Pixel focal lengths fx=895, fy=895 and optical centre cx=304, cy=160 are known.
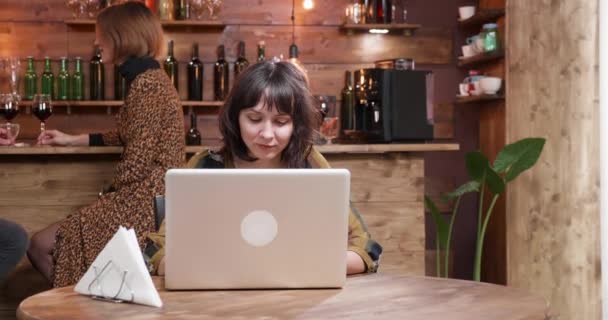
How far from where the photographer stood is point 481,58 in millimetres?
4660

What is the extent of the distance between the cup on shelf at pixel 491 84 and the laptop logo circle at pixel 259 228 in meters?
3.16

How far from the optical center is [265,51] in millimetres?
5125

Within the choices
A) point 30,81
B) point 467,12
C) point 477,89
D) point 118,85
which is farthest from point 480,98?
point 30,81

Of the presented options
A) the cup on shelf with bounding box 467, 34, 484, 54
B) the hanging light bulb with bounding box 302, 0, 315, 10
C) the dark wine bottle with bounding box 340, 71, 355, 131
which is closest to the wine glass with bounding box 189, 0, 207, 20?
the hanging light bulb with bounding box 302, 0, 315, 10

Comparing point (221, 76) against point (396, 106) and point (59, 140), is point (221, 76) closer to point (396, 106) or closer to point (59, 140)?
point (396, 106)

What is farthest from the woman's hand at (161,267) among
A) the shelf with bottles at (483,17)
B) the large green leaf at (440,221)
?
the shelf with bottles at (483,17)

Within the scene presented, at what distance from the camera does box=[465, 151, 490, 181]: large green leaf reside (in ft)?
13.0

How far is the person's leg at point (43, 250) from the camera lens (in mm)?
3457

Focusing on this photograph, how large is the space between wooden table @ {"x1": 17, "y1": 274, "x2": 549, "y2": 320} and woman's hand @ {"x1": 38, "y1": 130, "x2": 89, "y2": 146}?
2.01 m

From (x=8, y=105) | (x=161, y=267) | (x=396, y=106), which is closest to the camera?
(x=161, y=267)

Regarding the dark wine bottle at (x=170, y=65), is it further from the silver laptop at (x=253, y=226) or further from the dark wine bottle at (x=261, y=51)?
the silver laptop at (x=253, y=226)

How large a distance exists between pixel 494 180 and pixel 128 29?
1.73 m

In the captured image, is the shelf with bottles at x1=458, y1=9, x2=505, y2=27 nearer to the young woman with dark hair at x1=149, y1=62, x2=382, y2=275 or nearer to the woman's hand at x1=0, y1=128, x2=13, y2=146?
the woman's hand at x1=0, y1=128, x2=13, y2=146

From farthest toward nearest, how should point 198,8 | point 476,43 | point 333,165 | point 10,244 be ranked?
point 198,8 < point 476,43 < point 333,165 < point 10,244
